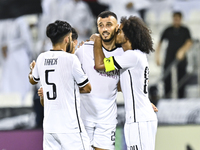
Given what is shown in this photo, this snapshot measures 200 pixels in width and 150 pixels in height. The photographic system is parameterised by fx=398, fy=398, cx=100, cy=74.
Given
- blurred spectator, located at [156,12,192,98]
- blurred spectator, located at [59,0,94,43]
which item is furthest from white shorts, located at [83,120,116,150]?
blurred spectator, located at [59,0,94,43]


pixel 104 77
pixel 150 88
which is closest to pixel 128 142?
pixel 104 77

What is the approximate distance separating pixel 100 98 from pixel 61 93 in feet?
1.50

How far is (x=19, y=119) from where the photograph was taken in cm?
613

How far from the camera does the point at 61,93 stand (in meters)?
3.06

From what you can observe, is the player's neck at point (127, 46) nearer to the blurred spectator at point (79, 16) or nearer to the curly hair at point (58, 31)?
the curly hair at point (58, 31)

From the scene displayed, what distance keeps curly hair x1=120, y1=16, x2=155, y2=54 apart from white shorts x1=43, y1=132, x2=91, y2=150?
0.85 m

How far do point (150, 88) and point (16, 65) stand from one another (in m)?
2.20

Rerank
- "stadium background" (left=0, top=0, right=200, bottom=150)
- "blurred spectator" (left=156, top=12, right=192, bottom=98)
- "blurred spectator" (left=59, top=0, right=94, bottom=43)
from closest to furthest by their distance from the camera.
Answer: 1. "stadium background" (left=0, top=0, right=200, bottom=150)
2. "blurred spectator" (left=156, top=12, right=192, bottom=98)
3. "blurred spectator" (left=59, top=0, right=94, bottom=43)

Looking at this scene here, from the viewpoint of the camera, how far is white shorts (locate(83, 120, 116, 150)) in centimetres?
341

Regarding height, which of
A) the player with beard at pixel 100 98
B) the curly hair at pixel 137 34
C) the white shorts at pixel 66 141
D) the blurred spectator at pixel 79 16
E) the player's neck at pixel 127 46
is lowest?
the white shorts at pixel 66 141

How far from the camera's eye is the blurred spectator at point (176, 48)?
20.2 feet

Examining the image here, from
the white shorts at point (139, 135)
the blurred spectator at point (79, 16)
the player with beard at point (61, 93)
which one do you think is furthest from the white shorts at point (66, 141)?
the blurred spectator at point (79, 16)

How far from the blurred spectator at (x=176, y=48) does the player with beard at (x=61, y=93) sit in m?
3.28

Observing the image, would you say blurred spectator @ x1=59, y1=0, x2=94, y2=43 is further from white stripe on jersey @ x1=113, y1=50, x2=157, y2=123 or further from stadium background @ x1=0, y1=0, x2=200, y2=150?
white stripe on jersey @ x1=113, y1=50, x2=157, y2=123
